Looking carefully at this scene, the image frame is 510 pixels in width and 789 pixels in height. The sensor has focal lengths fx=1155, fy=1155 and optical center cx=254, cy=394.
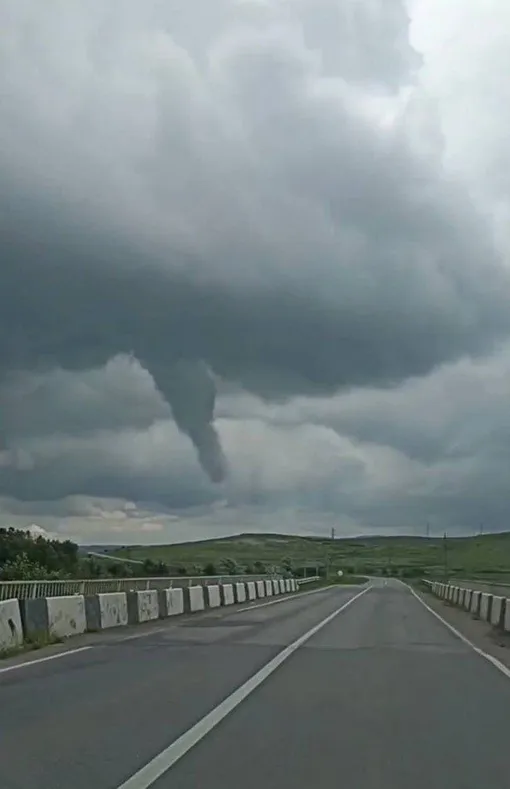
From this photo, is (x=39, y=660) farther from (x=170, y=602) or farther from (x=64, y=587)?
(x=170, y=602)

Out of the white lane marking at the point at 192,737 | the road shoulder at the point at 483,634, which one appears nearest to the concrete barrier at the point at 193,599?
the road shoulder at the point at 483,634

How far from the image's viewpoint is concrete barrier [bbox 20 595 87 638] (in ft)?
80.0

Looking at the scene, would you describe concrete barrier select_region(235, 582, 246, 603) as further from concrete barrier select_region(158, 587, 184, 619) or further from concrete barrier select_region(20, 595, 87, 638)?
concrete barrier select_region(20, 595, 87, 638)

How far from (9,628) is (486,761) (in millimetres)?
13887

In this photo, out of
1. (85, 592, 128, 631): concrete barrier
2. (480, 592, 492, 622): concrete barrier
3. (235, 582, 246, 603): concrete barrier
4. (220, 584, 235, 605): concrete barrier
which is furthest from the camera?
(235, 582, 246, 603): concrete barrier

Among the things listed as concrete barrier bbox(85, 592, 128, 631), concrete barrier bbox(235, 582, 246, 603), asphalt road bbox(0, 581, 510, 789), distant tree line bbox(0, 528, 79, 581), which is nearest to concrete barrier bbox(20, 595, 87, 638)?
concrete barrier bbox(85, 592, 128, 631)

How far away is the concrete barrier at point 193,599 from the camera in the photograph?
42.0 meters

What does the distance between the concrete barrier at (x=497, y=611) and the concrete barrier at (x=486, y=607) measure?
1.13 metres

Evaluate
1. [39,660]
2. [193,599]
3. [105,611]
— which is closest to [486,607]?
[193,599]

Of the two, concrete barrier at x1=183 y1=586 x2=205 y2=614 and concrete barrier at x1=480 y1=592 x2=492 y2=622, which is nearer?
concrete barrier at x1=480 y1=592 x2=492 y2=622

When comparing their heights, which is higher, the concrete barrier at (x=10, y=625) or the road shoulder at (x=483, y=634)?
the concrete barrier at (x=10, y=625)

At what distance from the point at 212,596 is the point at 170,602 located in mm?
10360

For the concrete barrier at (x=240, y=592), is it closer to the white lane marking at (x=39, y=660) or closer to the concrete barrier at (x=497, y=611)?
the concrete barrier at (x=497, y=611)

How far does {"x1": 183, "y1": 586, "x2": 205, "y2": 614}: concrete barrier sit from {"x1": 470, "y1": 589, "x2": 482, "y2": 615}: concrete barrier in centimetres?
1092
